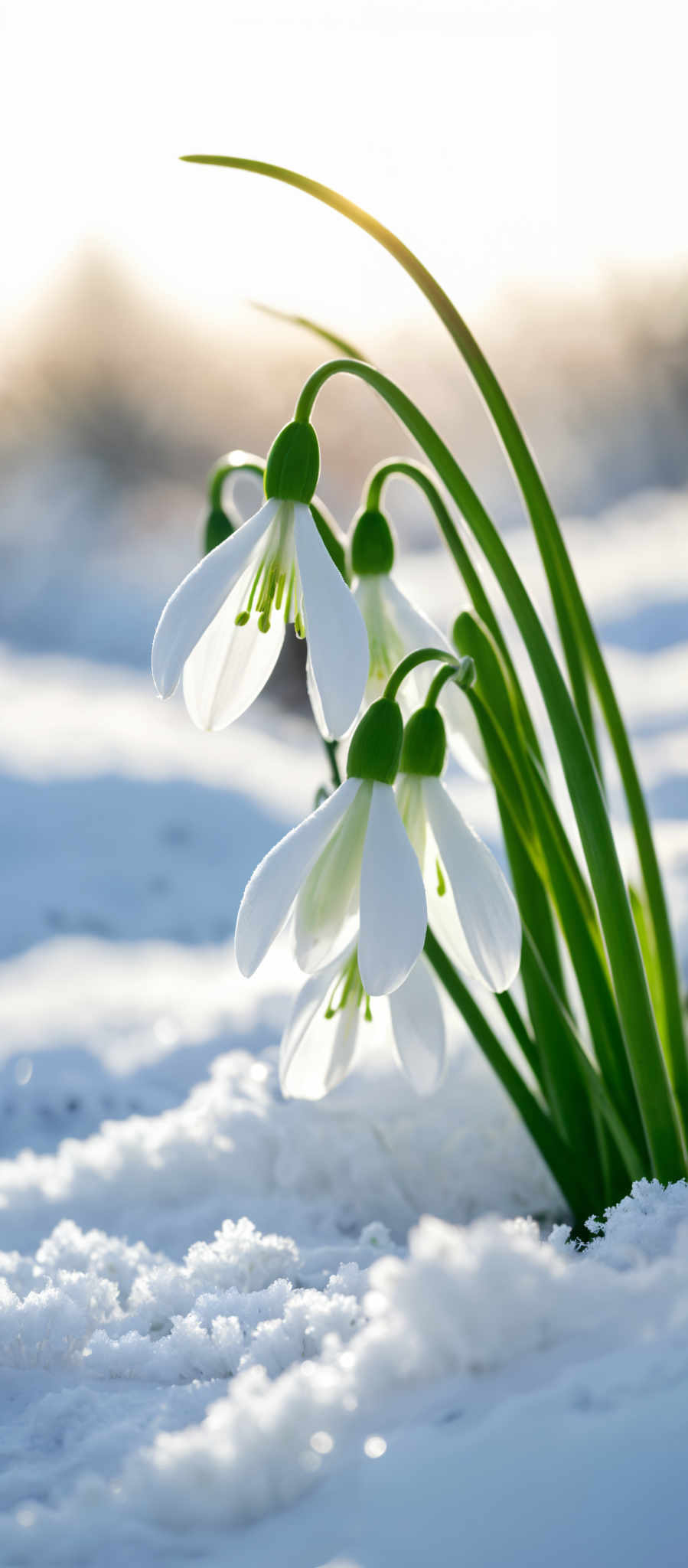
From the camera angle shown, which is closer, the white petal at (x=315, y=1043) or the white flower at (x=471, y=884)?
the white flower at (x=471, y=884)

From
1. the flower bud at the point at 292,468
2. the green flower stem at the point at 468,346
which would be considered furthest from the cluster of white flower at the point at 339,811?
the green flower stem at the point at 468,346

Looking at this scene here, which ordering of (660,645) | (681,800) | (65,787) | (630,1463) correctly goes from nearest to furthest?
(630,1463), (681,800), (65,787), (660,645)

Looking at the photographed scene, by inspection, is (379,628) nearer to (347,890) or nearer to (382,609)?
(382,609)

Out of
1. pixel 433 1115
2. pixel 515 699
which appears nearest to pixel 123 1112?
pixel 433 1115

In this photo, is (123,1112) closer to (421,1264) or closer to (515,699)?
(515,699)

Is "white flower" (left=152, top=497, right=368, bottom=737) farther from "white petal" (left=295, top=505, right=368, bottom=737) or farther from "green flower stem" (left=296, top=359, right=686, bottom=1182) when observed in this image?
"green flower stem" (left=296, top=359, right=686, bottom=1182)

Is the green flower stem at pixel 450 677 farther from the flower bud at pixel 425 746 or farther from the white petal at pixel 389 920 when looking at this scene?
the white petal at pixel 389 920
